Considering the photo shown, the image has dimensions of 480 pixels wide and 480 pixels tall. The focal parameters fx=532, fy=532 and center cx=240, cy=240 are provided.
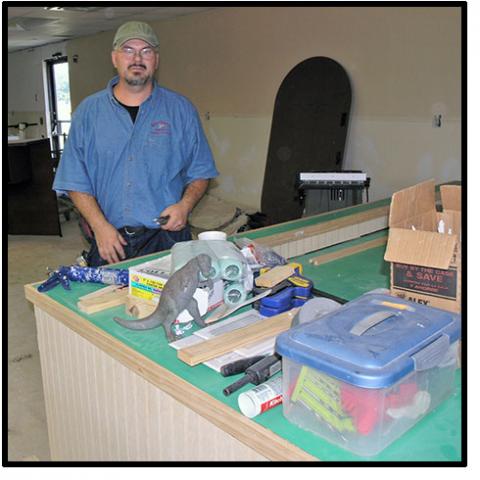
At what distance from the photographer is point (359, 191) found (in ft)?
9.48

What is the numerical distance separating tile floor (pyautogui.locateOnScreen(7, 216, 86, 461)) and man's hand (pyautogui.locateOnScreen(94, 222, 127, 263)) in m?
0.80

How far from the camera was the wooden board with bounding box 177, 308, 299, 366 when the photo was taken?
106 cm

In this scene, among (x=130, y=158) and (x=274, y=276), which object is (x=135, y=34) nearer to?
(x=130, y=158)

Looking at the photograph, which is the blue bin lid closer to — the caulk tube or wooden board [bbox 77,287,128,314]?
the caulk tube

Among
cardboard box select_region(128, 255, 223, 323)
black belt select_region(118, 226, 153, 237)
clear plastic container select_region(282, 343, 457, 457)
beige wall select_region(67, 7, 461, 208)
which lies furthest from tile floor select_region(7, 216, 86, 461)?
beige wall select_region(67, 7, 461, 208)

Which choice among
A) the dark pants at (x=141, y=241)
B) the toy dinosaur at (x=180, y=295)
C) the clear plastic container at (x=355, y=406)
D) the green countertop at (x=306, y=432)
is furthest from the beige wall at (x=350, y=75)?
the clear plastic container at (x=355, y=406)

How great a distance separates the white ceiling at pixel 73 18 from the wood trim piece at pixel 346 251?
13.8ft

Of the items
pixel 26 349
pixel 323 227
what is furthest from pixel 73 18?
pixel 323 227

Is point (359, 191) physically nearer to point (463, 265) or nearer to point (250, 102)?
point (463, 265)

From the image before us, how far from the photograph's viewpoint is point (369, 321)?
88cm

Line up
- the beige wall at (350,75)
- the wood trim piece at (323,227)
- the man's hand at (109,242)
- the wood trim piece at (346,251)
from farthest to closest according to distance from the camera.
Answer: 1. the beige wall at (350,75)
2. the man's hand at (109,242)
3. the wood trim piece at (323,227)
4. the wood trim piece at (346,251)

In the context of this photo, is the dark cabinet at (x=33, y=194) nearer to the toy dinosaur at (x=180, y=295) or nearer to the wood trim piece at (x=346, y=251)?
the wood trim piece at (x=346, y=251)

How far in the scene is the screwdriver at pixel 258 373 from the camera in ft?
3.18

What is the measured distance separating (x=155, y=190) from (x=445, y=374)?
1447 mm
